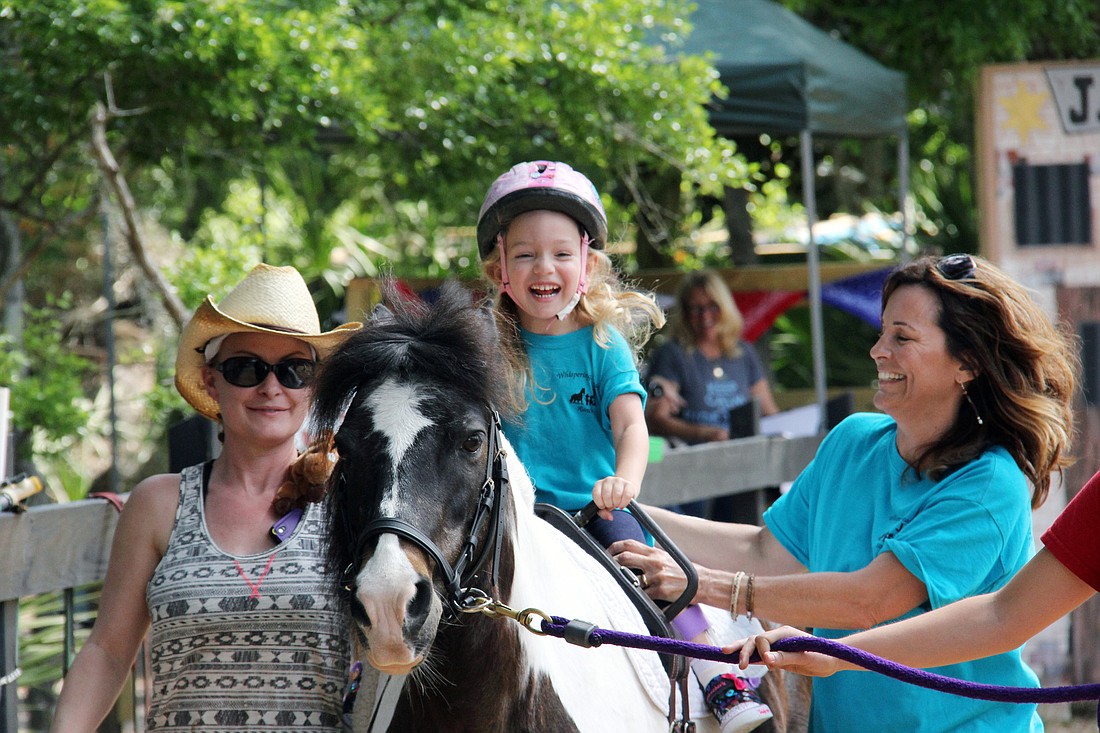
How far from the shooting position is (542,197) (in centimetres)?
300

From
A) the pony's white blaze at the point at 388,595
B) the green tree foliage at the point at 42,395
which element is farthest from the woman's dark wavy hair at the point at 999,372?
the green tree foliage at the point at 42,395

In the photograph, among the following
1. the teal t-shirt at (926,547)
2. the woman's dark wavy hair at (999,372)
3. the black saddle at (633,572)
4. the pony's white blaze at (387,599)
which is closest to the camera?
the pony's white blaze at (387,599)

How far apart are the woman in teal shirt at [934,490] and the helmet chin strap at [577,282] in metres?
0.79

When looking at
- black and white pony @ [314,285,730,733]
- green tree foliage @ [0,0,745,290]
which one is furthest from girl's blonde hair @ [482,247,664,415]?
green tree foliage @ [0,0,745,290]

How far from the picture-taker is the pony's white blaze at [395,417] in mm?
2055

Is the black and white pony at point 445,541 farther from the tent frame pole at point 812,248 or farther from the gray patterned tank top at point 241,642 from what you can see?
the tent frame pole at point 812,248

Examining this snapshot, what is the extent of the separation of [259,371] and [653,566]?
3.55 feet

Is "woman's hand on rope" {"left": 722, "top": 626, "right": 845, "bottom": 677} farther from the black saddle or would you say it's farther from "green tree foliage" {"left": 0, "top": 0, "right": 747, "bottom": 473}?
"green tree foliage" {"left": 0, "top": 0, "right": 747, "bottom": 473}

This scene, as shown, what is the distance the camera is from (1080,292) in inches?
234

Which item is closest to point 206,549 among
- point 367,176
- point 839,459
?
point 839,459

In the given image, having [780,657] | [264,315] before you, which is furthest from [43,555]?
[780,657]

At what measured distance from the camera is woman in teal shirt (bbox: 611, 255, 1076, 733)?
234 cm

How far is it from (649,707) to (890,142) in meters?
10.4

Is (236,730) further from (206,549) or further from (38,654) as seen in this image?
(38,654)
